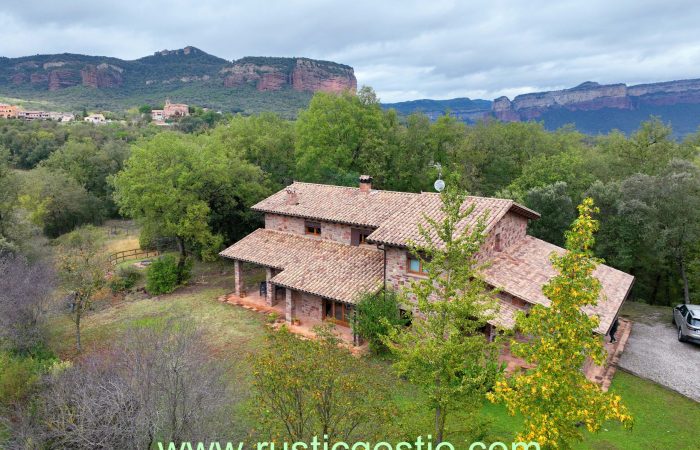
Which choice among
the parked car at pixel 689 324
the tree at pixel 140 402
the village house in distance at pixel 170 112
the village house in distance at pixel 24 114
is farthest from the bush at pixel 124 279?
the village house in distance at pixel 170 112

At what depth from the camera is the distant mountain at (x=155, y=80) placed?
445 feet

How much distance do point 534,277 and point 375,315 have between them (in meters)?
7.13

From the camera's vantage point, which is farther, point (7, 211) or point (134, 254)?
point (134, 254)

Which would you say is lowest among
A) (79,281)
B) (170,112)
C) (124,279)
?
(124,279)

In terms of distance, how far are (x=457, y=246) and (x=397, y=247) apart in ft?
28.7

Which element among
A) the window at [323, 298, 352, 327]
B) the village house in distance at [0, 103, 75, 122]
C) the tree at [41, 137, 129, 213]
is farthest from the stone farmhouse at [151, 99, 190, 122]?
the window at [323, 298, 352, 327]

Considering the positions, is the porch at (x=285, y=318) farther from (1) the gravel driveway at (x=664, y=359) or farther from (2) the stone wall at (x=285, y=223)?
(1) the gravel driveway at (x=664, y=359)

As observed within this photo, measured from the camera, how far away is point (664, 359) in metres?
18.1

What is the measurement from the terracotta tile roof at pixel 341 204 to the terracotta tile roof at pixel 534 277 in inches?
220

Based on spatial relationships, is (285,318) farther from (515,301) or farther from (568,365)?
(568,365)

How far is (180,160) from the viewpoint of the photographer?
28812mm

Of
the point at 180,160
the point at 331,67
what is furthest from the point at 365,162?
the point at 331,67

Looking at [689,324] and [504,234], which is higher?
[504,234]

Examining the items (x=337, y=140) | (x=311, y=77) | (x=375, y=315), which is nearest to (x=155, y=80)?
(x=311, y=77)
